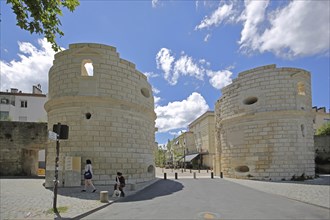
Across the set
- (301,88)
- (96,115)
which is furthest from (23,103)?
(301,88)

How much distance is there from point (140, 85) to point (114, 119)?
329 centimetres

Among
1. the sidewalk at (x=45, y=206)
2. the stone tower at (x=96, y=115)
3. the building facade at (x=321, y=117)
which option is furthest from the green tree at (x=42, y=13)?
the building facade at (x=321, y=117)

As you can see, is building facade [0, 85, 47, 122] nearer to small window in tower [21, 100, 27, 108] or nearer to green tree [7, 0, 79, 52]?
small window in tower [21, 100, 27, 108]

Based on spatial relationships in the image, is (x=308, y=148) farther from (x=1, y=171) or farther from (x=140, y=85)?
(x=1, y=171)

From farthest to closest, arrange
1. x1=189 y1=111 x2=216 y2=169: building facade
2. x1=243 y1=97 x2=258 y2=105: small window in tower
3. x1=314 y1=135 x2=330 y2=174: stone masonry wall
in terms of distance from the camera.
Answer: x1=189 y1=111 x2=216 y2=169: building facade, x1=314 y1=135 x2=330 y2=174: stone masonry wall, x1=243 y1=97 x2=258 y2=105: small window in tower

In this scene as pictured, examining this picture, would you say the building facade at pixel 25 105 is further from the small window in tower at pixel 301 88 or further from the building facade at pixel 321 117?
the building facade at pixel 321 117

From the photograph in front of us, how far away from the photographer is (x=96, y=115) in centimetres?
1412

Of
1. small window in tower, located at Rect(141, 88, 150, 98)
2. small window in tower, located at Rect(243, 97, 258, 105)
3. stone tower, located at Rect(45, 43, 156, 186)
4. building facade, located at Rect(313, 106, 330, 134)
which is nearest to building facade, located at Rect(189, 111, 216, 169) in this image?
building facade, located at Rect(313, 106, 330, 134)

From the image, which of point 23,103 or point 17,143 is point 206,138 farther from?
point 17,143

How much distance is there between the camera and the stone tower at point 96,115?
1370 centimetres

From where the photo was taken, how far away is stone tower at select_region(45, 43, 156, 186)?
45.0 ft

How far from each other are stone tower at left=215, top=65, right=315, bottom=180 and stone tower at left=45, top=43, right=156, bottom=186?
25.9ft

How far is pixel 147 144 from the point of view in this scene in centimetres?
1691

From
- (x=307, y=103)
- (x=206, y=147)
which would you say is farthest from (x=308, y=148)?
(x=206, y=147)
